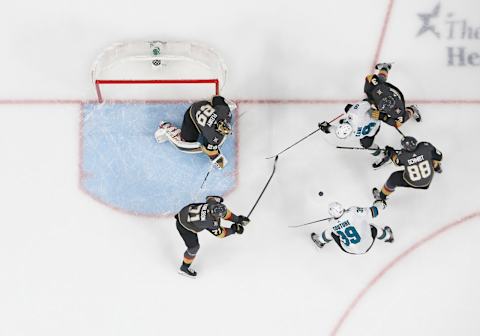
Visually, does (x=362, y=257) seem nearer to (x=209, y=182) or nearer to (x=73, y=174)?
(x=209, y=182)

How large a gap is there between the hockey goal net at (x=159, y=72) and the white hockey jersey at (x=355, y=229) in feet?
6.11

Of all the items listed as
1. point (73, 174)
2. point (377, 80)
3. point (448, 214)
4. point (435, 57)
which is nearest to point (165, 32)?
point (73, 174)

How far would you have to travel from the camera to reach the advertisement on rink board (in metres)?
7.10

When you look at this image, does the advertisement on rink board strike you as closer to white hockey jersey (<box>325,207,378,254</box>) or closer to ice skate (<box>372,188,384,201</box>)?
ice skate (<box>372,188,384,201</box>)

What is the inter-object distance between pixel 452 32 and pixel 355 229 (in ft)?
8.81

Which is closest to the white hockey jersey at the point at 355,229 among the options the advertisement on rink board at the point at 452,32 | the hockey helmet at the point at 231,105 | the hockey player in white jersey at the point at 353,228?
the hockey player in white jersey at the point at 353,228

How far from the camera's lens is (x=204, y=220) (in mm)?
5730

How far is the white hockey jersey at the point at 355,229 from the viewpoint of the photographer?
594 centimetres

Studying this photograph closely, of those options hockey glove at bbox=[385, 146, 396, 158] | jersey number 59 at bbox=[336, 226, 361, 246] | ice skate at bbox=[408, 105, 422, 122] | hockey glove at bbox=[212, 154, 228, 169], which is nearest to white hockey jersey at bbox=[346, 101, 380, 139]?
hockey glove at bbox=[385, 146, 396, 158]

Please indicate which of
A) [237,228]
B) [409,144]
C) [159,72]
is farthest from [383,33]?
[237,228]

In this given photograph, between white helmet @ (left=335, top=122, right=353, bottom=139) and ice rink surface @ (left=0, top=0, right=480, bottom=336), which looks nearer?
white helmet @ (left=335, top=122, right=353, bottom=139)

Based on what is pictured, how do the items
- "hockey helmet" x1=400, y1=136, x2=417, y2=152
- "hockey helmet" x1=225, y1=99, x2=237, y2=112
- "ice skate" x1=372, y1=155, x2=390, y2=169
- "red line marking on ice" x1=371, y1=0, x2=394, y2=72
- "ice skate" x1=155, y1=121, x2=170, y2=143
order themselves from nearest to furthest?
Answer: 1. "hockey helmet" x1=400, y1=136, x2=417, y2=152
2. "hockey helmet" x1=225, y1=99, x2=237, y2=112
3. "ice skate" x1=155, y1=121, x2=170, y2=143
4. "ice skate" x1=372, y1=155, x2=390, y2=169
5. "red line marking on ice" x1=371, y1=0, x2=394, y2=72

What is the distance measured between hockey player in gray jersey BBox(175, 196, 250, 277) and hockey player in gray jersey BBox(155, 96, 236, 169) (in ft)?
1.91

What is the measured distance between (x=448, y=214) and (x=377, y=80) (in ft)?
5.69
